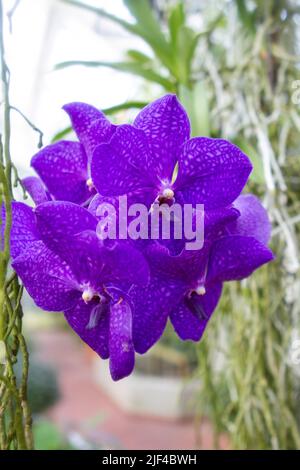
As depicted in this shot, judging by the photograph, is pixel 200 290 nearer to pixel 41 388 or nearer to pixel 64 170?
pixel 64 170

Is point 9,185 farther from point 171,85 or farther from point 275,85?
point 275,85

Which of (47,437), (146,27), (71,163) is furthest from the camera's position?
(47,437)

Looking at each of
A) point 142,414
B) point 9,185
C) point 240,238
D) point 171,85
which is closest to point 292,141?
point 171,85

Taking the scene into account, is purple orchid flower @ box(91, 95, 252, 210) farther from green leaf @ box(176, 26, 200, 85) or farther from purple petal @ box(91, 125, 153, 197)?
green leaf @ box(176, 26, 200, 85)

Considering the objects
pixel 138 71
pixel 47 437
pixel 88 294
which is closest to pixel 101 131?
pixel 88 294

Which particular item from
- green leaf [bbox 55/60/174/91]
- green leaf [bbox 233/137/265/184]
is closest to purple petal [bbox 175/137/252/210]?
green leaf [bbox 233/137/265/184]

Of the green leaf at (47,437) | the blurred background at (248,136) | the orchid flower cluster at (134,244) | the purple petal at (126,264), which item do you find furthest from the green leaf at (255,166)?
the green leaf at (47,437)
